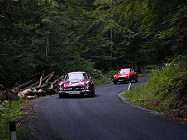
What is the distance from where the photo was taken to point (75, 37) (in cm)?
2878

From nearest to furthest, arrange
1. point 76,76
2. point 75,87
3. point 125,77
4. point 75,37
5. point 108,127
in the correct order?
point 108,127
point 75,87
point 76,76
point 125,77
point 75,37

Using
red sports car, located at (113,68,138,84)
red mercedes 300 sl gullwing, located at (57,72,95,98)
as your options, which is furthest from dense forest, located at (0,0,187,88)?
red mercedes 300 sl gullwing, located at (57,72,95,98)

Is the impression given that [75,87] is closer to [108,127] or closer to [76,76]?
[76,76]

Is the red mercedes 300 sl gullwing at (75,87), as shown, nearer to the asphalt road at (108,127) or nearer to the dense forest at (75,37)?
the dense forest at (75,37)

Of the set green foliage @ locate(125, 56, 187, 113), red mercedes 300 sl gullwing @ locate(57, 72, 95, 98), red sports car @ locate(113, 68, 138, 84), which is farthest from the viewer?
red sports car @ locate(113, 68, 138, 84)

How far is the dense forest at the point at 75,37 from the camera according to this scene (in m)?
8.52

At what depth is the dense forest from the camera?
8516 mm

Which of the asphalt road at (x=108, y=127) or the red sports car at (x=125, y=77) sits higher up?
the red sports car at (x=125, y=77)

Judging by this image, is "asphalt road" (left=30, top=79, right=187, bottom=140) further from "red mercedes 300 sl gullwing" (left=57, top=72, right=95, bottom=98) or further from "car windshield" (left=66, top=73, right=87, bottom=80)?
"car windshield" (left=66, top=73, right=87, bottom=80)

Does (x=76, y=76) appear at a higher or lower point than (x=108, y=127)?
higher

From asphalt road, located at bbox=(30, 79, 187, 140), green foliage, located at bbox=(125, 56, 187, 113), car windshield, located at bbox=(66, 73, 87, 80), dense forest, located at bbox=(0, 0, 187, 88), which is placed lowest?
asphalt road, located at bbox=(30, 79, 187, 140)

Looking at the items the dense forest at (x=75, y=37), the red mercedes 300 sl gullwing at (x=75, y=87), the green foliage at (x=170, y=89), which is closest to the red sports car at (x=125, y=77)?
the dense forest at (x=75, y=37)

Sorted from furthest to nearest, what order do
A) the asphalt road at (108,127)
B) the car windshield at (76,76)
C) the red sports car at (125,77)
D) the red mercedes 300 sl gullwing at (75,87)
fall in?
1. the red sports car at (125,77)
2. the car windshield at (76,76)
3. the red mercedes 300 sl gullwing at (75,87)
4. the asphalt road at (108,127)

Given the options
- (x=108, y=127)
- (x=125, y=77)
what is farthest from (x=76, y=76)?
(x=125, y=77)
